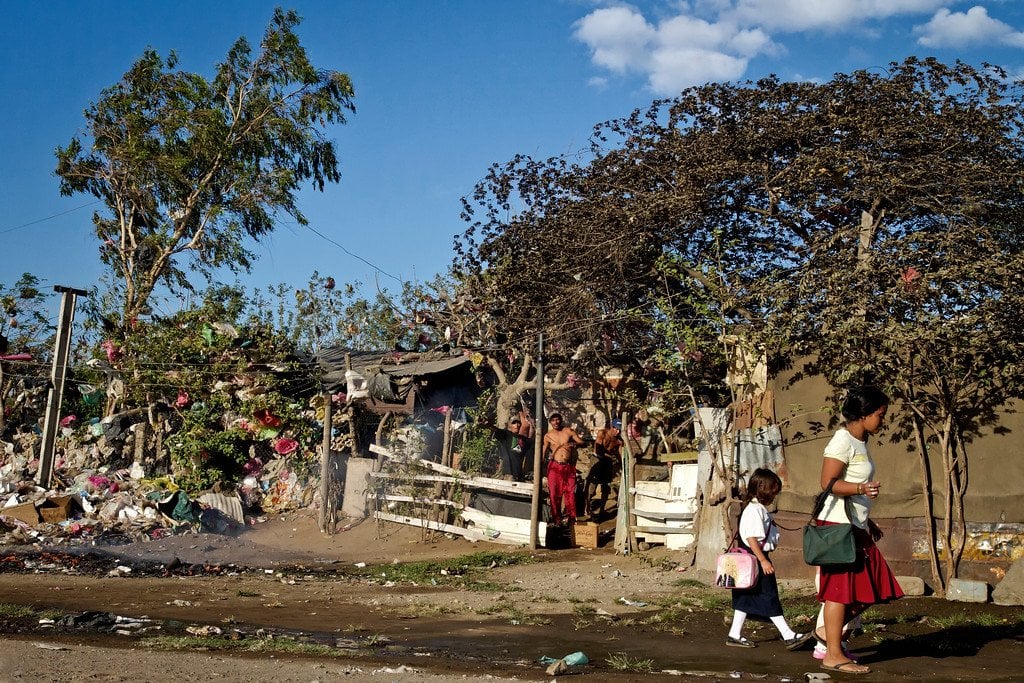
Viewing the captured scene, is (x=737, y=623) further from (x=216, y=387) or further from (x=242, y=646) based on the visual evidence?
(x=216, y=387)

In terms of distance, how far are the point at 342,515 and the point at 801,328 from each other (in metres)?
9.25

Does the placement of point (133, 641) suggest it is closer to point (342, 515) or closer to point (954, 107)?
point (342, 515)

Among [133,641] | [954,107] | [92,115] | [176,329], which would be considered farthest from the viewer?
[92,115]

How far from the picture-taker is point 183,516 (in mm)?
15820

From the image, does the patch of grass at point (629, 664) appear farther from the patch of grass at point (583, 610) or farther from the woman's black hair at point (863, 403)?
the patch of grass at point (583, 610)

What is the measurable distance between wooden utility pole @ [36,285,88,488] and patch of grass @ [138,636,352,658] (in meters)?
12.5

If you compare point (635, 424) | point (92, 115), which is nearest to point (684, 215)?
point (635, 424)

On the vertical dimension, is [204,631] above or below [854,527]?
below

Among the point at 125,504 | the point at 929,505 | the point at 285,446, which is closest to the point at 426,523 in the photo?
the point at 285,446

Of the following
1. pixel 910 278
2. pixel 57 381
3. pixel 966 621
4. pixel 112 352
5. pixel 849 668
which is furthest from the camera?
pixel 112 352

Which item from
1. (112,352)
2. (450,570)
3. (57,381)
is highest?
(112,352)

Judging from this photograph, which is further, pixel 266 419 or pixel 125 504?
pixel 266 419

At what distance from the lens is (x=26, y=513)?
49.5ft

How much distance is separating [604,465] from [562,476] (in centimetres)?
144
